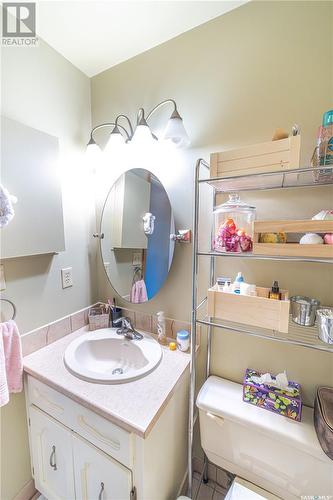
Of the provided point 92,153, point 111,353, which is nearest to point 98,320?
point 111,353

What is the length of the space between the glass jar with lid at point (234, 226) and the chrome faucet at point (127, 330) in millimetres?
703

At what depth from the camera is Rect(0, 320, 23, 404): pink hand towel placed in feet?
3.16

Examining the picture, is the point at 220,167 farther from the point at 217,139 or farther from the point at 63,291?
the point at 63,291

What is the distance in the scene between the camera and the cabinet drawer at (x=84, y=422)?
78 centimetres

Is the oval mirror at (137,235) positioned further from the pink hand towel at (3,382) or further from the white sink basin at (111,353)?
the pink hand towel at (3,382)

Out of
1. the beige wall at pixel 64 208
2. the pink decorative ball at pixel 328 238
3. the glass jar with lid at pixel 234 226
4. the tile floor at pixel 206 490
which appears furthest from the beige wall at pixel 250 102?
the tile floor at pixel 206 490

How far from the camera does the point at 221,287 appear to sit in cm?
95

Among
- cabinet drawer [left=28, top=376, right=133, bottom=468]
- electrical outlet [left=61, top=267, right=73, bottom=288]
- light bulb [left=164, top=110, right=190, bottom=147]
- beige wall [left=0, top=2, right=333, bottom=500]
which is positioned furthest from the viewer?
electrical outlet [left=61, top=267, right=73, bottom=288]

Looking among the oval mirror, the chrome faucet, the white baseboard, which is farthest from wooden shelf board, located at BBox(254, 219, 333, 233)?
the white baseboard

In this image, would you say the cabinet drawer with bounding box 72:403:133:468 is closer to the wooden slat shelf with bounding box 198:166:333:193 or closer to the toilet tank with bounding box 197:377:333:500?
→ the toilet tank with bounding box 197:377:333:500

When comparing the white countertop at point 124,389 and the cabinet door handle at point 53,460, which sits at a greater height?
the white countertop at point 124,389

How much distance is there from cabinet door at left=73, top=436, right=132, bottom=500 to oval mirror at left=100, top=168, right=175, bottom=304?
2.27ft

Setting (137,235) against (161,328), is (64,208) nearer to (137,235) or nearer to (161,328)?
(137,235)

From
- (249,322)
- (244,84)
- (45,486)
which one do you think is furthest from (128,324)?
(244,84)
